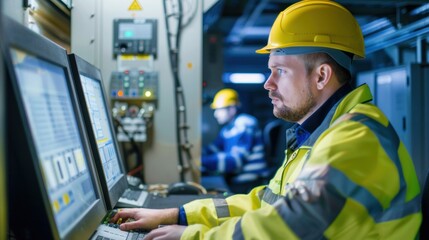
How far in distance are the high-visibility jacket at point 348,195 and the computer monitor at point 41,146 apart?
35 centimetres

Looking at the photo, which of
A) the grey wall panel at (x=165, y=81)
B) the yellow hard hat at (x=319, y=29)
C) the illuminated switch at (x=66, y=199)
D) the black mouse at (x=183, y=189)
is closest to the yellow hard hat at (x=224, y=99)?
the grey wall panel at (x=165, y=81)

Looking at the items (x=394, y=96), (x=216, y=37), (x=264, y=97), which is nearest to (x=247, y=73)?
(x=264, y=97)

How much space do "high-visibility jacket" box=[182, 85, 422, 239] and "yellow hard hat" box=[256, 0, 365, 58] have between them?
0.29m

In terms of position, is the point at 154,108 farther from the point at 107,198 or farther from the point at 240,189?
the point at 240,189

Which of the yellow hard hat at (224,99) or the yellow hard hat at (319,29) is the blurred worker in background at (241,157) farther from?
the yellow hard hat at (319,29)

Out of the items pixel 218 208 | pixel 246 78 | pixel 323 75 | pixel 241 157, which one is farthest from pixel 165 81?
pixel 246 78

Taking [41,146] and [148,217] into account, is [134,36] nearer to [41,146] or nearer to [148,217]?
[148,217]

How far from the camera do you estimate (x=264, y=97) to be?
10961 millimetres

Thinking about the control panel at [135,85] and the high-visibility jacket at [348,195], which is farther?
the control panel at [135,85]

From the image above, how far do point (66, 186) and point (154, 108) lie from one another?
157cm

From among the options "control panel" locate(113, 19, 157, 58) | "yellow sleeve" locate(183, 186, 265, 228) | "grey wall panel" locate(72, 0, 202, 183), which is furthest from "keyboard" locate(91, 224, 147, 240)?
"control panel" locate(113, 19, 157, 58)

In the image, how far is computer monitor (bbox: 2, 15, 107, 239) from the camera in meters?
0.80

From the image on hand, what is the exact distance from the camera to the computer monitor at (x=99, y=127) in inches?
53.2

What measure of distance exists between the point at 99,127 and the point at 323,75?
78cm
